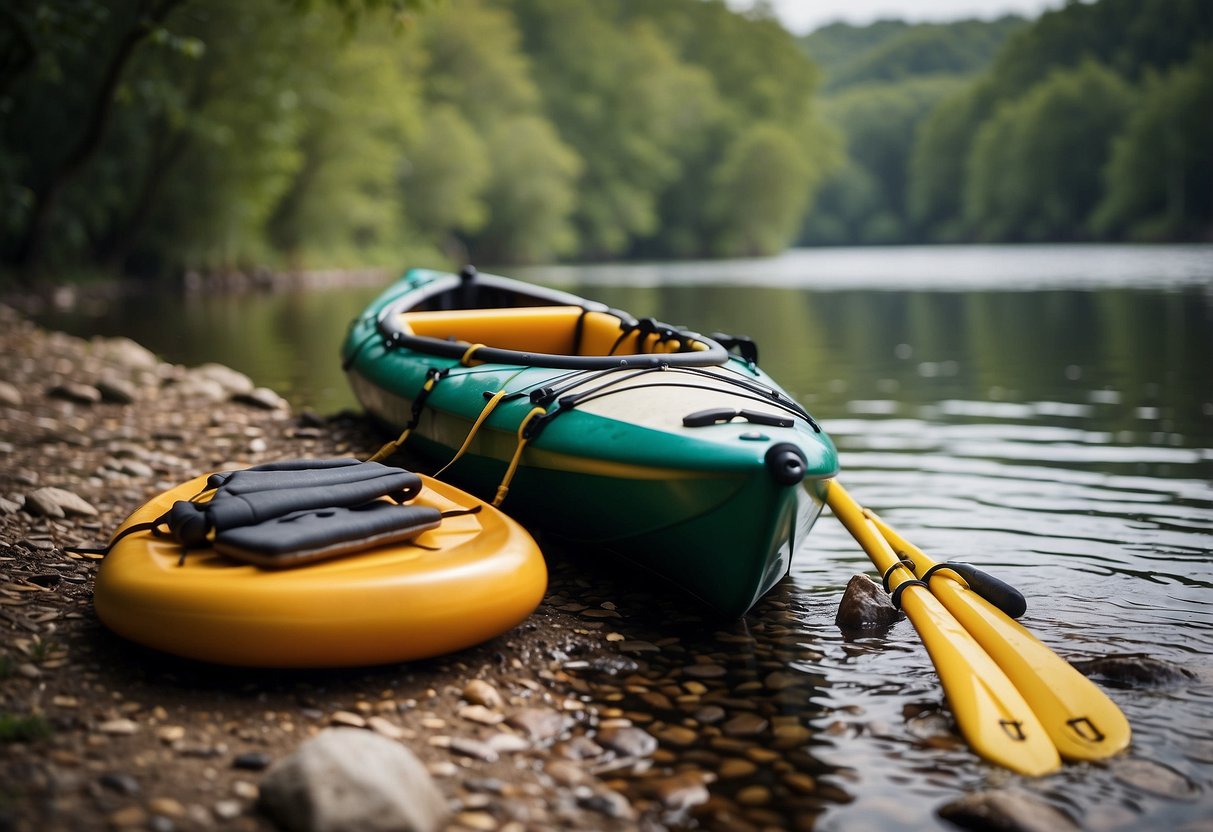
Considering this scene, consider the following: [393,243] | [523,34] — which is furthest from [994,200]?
[393,243]

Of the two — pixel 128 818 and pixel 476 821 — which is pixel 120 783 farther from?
pixel 476 821

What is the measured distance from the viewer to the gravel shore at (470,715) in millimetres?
2346

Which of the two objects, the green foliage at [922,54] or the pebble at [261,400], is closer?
the pebble at [261,400]

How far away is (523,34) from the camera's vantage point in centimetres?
5278

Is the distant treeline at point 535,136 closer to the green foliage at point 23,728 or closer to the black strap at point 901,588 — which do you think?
the black strap at point 901,588

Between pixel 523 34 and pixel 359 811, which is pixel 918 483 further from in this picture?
pixel 523 34

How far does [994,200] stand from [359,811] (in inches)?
2344

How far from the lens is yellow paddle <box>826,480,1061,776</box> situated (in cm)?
266

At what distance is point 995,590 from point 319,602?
7.14 ft

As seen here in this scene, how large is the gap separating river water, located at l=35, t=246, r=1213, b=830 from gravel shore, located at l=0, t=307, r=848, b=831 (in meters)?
0.21

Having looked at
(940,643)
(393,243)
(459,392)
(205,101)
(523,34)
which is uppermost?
(523,34)

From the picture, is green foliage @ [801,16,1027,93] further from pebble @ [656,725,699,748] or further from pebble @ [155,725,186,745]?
pebble @ [155,725,186,745]

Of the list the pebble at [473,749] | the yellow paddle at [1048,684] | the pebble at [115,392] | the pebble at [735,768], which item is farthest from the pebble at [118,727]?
the pebble at [115,392]

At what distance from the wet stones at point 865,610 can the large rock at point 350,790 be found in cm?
180
